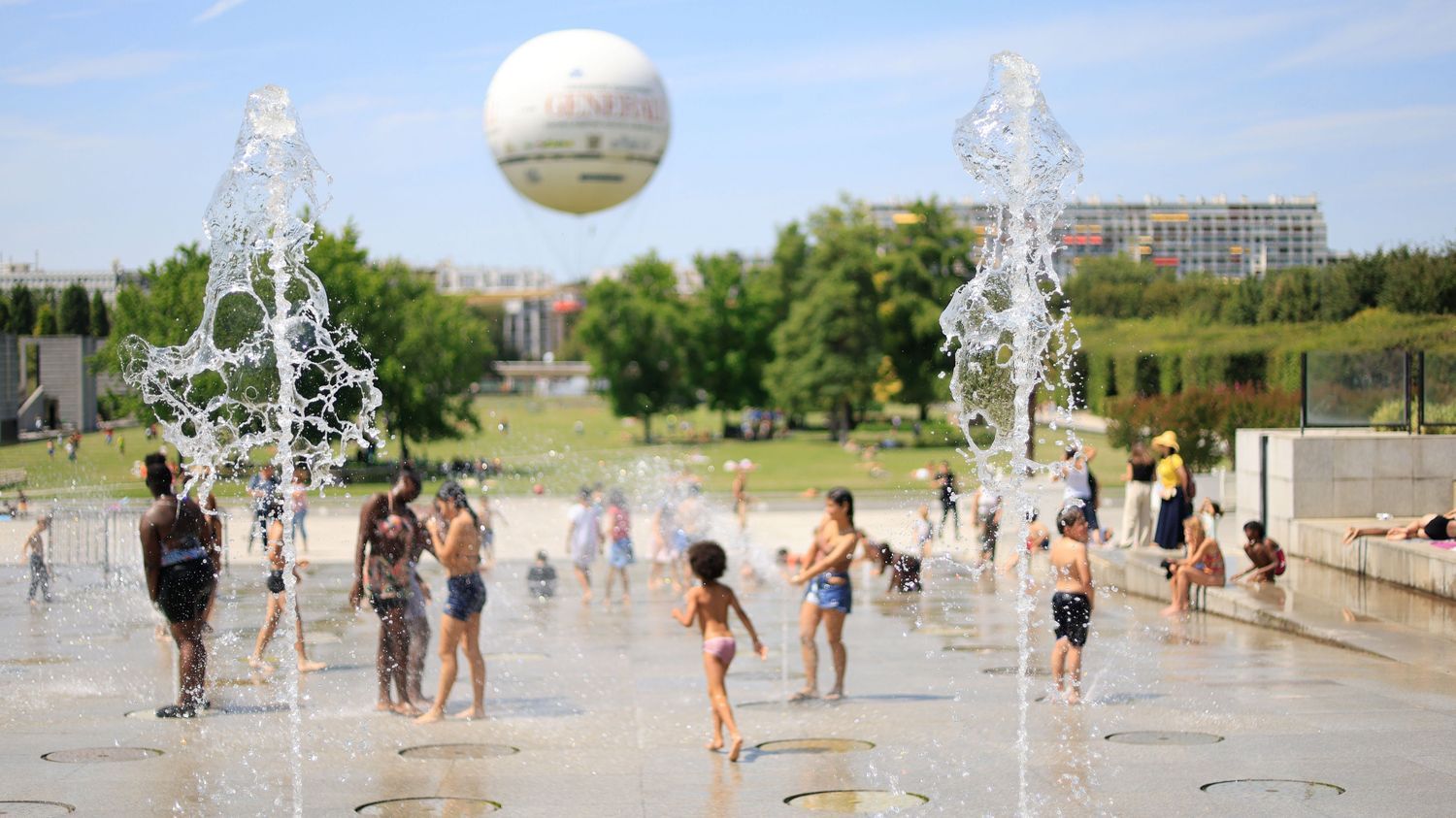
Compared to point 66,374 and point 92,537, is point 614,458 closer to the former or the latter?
point 66,374

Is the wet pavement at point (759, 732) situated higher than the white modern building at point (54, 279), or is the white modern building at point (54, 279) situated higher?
the white modern building at point (54, 279)

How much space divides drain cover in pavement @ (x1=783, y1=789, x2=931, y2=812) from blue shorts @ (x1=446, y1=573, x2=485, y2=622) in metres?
2.97

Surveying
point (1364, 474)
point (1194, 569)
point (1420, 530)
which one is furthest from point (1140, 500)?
point (1194, 569)

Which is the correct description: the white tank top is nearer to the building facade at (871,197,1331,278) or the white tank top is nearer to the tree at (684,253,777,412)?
the building facade at (871,197,1331,278)

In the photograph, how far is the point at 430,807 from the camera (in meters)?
7.98

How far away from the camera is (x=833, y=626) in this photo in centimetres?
1131

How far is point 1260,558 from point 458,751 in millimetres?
9835

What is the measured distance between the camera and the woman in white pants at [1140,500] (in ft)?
67.9

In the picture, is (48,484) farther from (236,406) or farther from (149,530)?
(149,530)

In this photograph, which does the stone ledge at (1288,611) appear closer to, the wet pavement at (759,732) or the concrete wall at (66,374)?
the wet pavement at (759,732)

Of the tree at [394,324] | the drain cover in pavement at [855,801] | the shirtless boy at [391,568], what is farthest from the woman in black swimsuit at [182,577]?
the tree at [394,324]

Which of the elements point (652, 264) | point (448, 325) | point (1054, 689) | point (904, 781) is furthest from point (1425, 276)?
point (652, 264)

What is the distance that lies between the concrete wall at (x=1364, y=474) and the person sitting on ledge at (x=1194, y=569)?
4290 millimetres

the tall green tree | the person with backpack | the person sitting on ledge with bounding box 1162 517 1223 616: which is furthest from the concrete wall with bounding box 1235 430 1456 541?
the tall green tree
